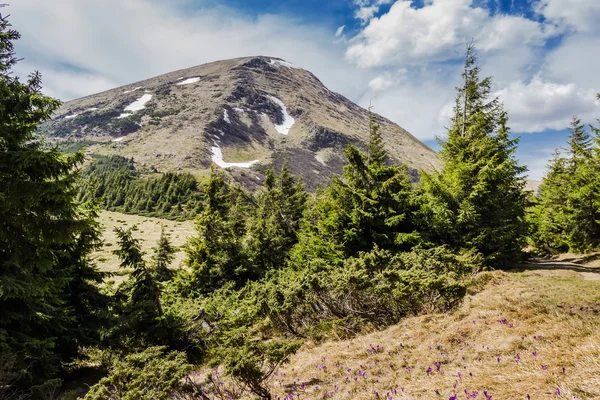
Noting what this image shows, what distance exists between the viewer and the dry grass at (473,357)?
3.58m

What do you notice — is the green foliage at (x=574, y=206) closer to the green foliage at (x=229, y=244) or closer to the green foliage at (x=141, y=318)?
the green foliage at (x=229, y=244)

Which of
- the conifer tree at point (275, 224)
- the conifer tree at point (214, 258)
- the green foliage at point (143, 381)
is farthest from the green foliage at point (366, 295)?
the conifer tree at point (275, 224)

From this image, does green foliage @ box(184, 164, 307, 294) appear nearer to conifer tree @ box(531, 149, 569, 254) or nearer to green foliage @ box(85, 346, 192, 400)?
green foliage @ box(85, 346, 192, 400)

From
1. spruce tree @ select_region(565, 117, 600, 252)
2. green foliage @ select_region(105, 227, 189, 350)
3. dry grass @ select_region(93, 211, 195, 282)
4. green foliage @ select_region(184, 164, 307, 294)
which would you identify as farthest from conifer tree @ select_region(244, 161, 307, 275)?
spruce tree @ select_region(565, 117, 600, 252)

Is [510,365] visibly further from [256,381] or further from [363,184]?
[363,184]

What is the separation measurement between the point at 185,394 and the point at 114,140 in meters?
213

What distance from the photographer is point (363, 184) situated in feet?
50.8

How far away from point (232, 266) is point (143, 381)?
13316 mm

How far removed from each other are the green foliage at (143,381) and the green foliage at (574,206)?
21693 millimetres

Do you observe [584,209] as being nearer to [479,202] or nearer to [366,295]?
[479,202]

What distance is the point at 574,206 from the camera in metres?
20.8

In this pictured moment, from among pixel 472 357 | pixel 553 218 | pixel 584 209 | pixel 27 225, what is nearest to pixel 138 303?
pixel 27 225

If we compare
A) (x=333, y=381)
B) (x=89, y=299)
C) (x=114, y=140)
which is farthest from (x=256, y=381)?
(x=114, y=140)

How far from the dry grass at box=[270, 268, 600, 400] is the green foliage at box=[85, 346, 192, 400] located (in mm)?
1943
